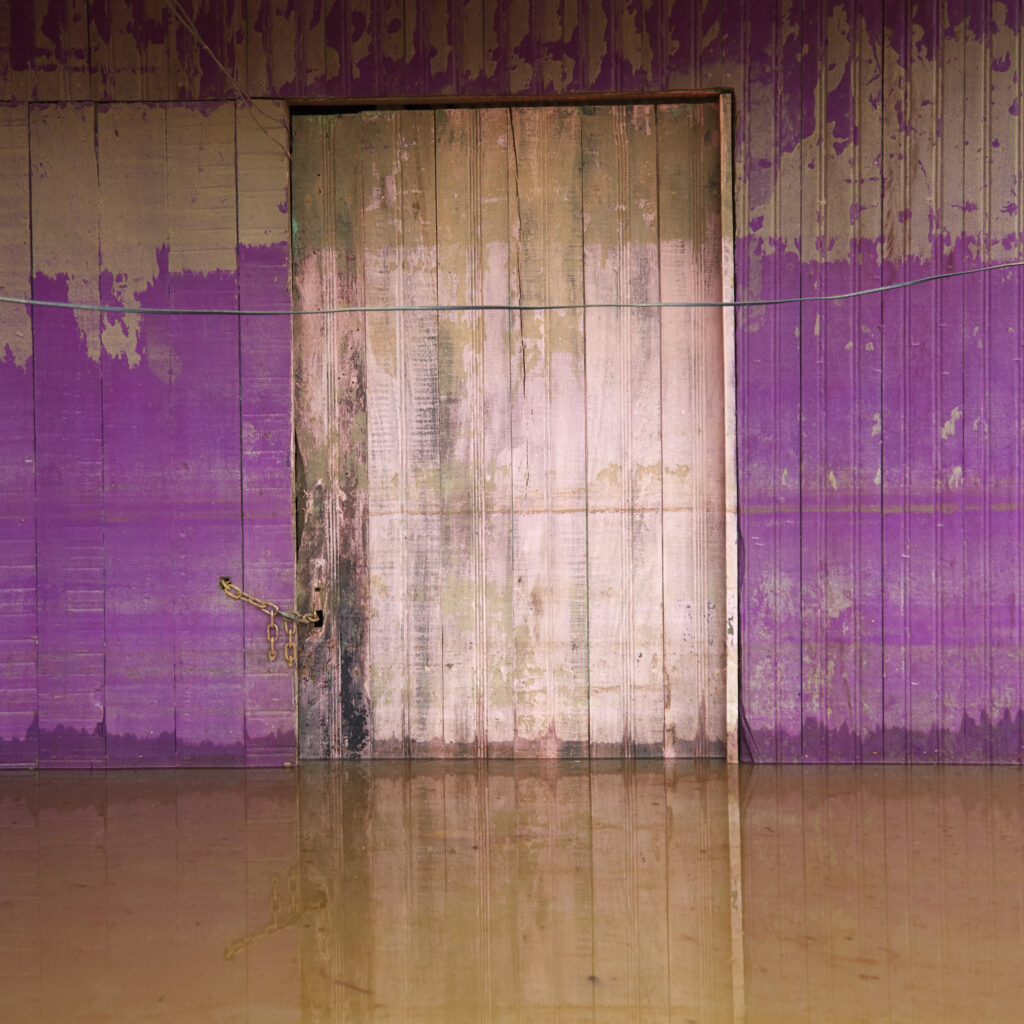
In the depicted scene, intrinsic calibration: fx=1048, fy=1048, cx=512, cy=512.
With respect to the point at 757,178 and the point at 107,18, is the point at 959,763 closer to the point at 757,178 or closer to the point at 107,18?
the point at 757,178

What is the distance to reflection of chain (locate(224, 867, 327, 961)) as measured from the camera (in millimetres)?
2316

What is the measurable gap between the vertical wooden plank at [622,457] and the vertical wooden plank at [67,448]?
5.76ft

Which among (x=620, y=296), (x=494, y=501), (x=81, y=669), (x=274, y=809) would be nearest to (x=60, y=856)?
(x=274, y=809)

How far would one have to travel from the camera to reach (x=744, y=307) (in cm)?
361

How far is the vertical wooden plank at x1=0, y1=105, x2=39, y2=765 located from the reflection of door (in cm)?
94

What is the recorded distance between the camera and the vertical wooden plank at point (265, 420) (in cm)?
368

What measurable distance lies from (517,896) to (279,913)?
1.86 ft

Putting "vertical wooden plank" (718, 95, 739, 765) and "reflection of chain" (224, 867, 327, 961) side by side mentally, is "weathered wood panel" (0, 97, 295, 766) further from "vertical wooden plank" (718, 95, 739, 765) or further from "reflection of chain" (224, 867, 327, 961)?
"vertical wooden plank" (718, 95, 739, 765)

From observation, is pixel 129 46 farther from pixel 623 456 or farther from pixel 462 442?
pixel 623 456

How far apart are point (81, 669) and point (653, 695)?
2.03m

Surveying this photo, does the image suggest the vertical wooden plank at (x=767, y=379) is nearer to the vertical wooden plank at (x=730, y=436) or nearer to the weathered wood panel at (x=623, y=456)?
the vertical wooden plank at (x=730, y=436)

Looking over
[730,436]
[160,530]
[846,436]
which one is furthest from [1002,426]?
[160,530]

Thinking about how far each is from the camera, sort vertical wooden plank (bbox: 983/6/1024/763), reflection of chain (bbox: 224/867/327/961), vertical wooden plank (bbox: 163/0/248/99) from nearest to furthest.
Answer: reflection of chain (bbox: 224/867/327/961) → vertical wooden plank (bbox: 983/6/1024/763) → vertical wooden plank (bbox: 163/0/248/99)

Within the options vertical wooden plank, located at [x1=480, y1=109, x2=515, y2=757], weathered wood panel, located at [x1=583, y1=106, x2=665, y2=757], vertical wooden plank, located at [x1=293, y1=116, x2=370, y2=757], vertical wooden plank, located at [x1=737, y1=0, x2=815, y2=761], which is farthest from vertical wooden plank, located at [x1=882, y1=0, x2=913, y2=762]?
vertical wooden plank, located at [x1=293, y1=116, x2=370, y2=757]
